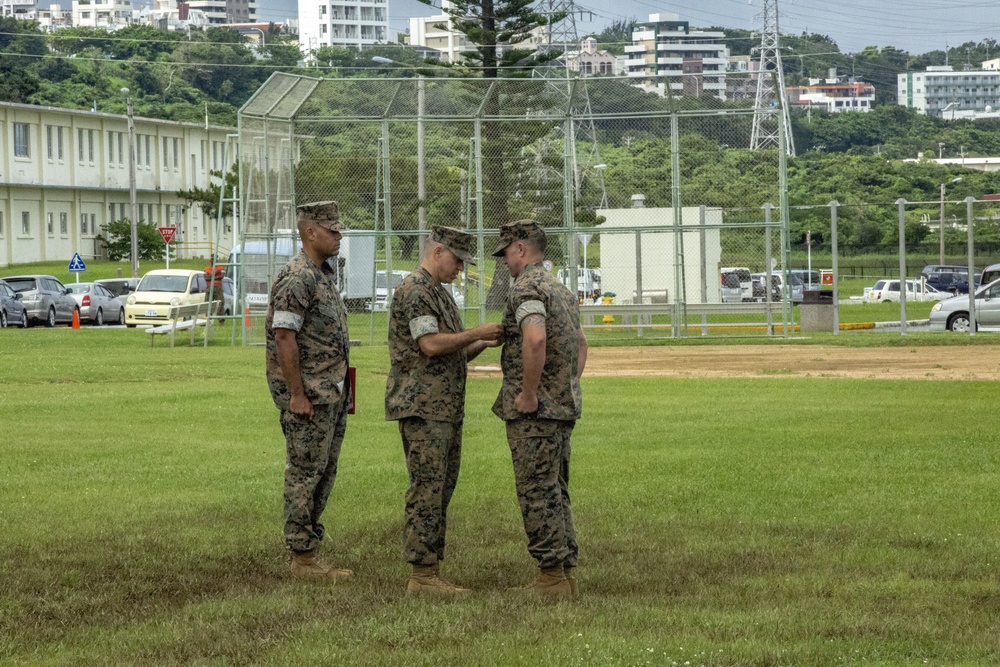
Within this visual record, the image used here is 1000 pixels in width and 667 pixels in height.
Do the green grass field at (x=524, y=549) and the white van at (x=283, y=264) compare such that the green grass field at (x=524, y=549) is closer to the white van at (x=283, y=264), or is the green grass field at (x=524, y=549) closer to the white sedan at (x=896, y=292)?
the white van at (x=283, y=264)

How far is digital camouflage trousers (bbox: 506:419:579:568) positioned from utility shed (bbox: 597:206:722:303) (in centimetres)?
1906

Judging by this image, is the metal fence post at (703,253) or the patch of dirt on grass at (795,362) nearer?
the patch of dirt on grass at (795,362)

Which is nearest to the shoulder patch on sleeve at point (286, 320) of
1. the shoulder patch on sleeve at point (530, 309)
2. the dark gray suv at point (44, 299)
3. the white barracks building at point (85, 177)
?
the shoulder patch on sleeve at point (530, 309)

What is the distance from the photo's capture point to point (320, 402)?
320 inches

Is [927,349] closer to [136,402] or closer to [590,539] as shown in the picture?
[136,402]

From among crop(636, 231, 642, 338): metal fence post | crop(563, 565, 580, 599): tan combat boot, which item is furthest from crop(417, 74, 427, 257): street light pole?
crop(563, 565, 580, 599): tan combat boot

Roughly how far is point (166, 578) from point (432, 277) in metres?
2.18

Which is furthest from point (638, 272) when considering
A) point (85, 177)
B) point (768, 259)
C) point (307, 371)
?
point (85, 177)

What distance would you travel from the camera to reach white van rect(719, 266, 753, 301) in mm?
28844

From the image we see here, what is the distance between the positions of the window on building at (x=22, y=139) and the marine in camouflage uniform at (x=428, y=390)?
211 feet

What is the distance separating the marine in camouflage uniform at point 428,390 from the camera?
7.70 meters

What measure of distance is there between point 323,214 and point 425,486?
161 centimetres

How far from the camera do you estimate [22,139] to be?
225ft

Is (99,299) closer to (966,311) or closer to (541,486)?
(966,311)
